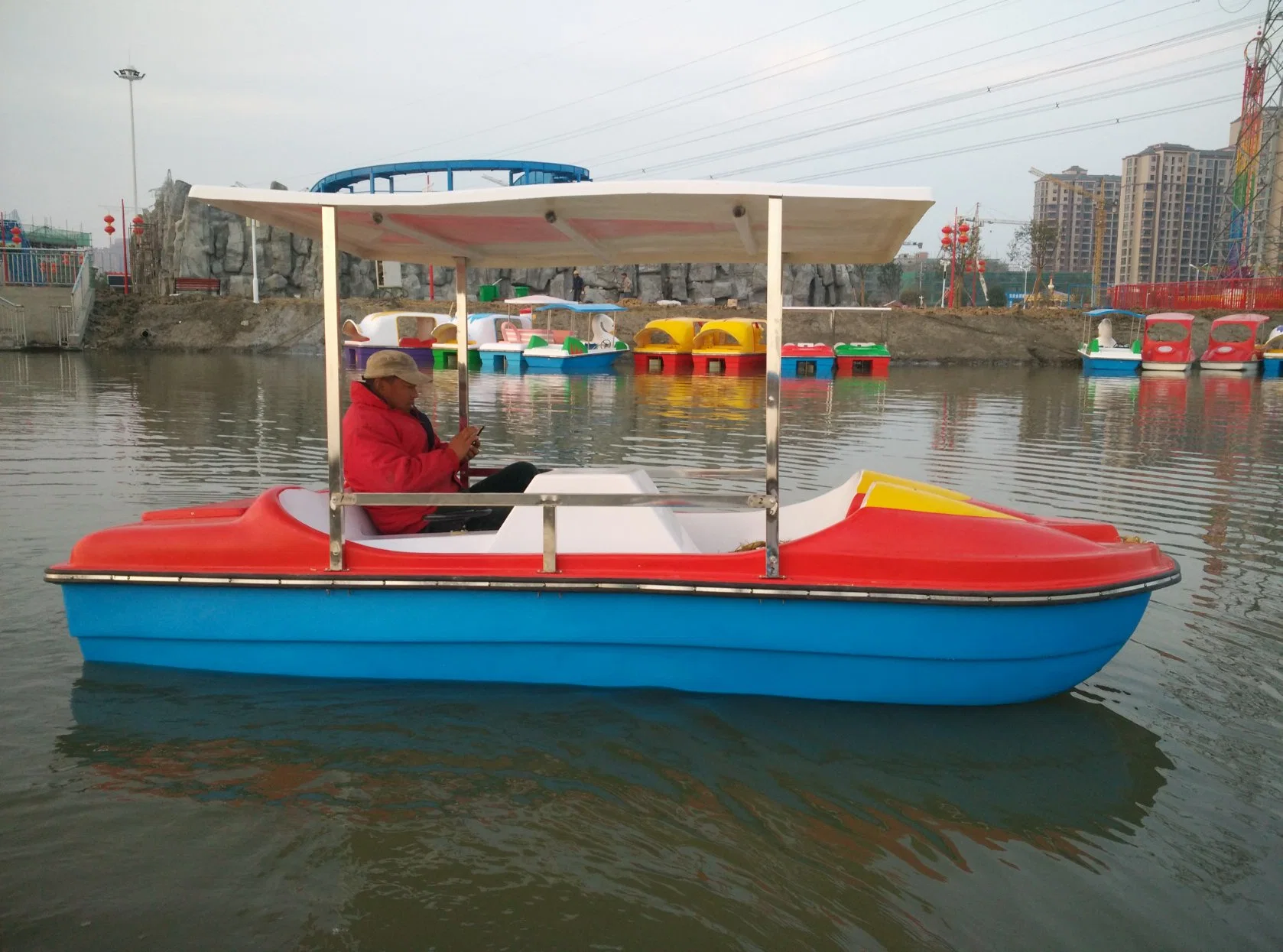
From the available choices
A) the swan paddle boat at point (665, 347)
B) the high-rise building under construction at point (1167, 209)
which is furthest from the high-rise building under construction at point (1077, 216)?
the swan paddle boat at point (665, 347)

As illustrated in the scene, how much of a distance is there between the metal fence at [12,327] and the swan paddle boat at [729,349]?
2746cm

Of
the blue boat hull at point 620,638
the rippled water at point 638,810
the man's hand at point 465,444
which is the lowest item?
the rippled water at point 638,810

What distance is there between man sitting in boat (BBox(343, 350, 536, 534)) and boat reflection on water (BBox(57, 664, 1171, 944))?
958mm

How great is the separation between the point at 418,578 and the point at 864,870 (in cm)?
231

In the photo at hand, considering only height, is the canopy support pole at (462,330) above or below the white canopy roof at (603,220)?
below

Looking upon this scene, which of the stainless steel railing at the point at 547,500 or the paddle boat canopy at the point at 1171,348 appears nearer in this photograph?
the stainless steel railing at the point at 547,500

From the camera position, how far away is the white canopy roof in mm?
4250

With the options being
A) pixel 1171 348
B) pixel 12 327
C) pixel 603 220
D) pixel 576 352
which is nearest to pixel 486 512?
pixel 603 220

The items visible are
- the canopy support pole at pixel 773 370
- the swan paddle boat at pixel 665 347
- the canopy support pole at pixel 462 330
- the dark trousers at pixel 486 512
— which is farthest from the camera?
the swan paddle boat at pixel 665 347

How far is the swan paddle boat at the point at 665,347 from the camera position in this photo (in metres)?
35.6

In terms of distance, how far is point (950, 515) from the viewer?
15.0ft

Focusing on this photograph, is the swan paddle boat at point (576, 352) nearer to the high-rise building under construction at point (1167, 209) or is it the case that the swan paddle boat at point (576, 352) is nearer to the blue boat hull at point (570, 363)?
the blue boat hull at point (570, 363)

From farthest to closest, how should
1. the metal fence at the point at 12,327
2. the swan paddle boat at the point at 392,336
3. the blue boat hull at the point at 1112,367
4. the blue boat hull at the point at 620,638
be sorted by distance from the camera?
the metal fence at the point at 12,327 < the swan paddle boat at the point at 392,336 < the blue boat hull at the point at 1112,367 < the blue boat hull at the point at 620,638

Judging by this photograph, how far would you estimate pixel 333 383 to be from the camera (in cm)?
433
